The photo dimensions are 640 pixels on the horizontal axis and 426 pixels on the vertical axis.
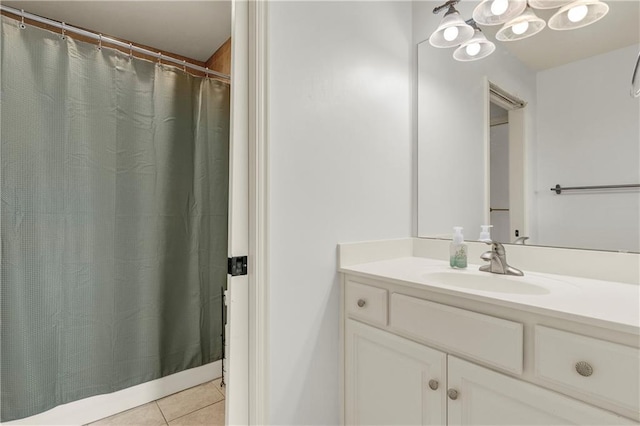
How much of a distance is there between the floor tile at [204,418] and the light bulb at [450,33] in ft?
7.50

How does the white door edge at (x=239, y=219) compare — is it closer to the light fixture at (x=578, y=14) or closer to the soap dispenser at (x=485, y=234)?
the soap dispenser at (x=485, y=234)

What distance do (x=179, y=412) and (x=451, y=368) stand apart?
5.06 ft

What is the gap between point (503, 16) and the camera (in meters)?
1.31

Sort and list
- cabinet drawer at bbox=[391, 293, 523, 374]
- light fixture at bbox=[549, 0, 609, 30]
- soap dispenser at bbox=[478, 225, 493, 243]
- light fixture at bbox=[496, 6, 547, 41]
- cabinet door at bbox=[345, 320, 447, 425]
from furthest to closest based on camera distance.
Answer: soap dispenser at bbox=[478, 225, 493, 243], light fixture at bbox=[496, 6, 547, 41], light fixture at bbox=[549, 0, 609, 30], cabinet door at bbox=[345, 320, 447, 425], cabinet drawer at bbox=[391, 293, 523, 374]

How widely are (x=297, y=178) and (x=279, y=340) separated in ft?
2.03

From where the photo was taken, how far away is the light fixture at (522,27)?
4.16 feet

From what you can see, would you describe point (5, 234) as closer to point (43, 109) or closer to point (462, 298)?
point (43, 109)

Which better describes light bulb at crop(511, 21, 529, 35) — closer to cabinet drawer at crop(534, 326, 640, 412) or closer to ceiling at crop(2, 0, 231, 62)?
cabinet drawer at crop(534, 326, 640, 412)

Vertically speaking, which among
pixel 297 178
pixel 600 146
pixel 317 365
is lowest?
pixel 317 365

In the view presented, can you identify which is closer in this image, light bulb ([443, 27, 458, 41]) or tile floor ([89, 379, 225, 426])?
light bulb ([443, 27, 458, 41])

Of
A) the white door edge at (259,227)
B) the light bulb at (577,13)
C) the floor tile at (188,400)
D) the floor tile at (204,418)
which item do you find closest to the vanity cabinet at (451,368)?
the white door edge at (259,227)

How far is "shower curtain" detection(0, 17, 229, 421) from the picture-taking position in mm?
1443

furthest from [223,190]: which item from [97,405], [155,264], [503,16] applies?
[503,16]

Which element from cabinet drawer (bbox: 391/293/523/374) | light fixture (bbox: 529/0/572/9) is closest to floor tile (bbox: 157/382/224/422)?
cabinet drawer (bbox: 391/293/523/374)
